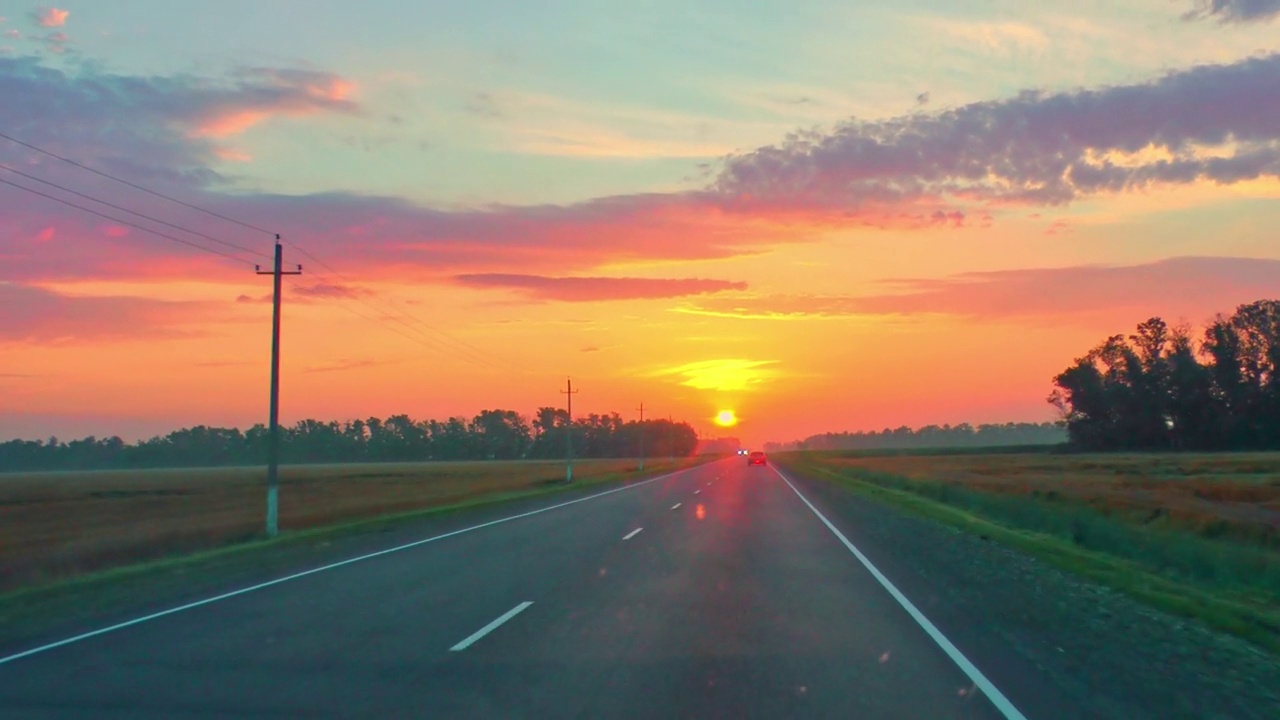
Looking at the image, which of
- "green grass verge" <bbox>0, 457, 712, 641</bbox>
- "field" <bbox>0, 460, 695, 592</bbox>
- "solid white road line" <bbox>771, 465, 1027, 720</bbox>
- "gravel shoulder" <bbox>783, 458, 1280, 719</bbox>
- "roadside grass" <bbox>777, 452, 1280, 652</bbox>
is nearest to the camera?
"solid white road line" <bbox>771, 465, 1027, 720</bbox>

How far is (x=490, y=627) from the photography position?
1084 centimetres

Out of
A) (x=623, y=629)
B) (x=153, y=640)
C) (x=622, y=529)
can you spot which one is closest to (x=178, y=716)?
(x=153, y=640)

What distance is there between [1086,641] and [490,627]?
606cm

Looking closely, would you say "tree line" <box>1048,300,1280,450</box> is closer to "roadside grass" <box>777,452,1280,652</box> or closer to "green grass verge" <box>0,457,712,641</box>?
"roadside grass" <box>777,452,1280,652</box>

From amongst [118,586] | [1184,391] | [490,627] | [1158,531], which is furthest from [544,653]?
[1184,391]

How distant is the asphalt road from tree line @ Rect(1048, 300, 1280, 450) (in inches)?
3764

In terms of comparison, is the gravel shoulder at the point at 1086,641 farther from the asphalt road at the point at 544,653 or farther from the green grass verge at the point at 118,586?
the green grass verge at the point at 118,586

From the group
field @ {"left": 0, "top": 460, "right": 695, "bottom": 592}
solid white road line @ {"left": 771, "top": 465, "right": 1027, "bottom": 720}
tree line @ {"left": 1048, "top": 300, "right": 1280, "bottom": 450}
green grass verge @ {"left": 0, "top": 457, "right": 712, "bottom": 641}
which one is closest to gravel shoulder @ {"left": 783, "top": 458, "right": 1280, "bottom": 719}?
solid white road line @ {"left": 771, "top": 465, "right": 1027, "bottom": 720}

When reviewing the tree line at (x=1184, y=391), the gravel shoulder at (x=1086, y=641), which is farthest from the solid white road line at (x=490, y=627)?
the tree line at (x=1184, y=391)

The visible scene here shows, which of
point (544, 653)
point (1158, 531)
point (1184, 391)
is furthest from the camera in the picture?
point (1184, 391)

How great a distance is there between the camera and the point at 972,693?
26.0 feet

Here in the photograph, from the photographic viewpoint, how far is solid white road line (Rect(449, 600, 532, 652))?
9.79 m

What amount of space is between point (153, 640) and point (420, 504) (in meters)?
31.4

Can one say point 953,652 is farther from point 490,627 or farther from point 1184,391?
point 1184,391
